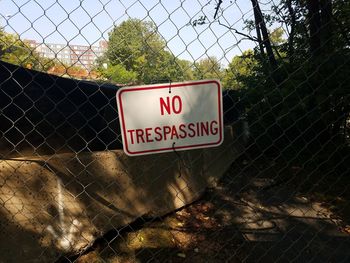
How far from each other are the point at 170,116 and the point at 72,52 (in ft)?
1.82

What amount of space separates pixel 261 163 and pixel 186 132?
4680 mm

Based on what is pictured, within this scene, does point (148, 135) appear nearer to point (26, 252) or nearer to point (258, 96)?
point (26, 252)

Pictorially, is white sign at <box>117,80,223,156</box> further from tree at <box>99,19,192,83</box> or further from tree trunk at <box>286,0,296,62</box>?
tree trunk at <box>286,0,296,62</box>

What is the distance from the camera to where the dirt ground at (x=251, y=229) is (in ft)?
10.5

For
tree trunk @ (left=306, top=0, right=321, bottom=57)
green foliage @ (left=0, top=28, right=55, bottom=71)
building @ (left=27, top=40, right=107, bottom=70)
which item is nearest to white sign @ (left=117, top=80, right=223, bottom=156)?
building @ (left=27, top=40, right=107, bottom=70)

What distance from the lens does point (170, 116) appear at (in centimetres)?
178

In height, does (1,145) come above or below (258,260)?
above

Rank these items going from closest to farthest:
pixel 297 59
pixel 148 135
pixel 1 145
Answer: pixel 148 135, pixel 1 145, pixel 297 59

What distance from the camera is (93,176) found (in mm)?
3139

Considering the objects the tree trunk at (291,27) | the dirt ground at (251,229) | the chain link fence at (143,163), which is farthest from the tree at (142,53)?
the tree trunk at (291,27)

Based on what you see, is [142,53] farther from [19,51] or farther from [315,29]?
[315,29]

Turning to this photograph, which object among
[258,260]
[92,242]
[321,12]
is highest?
[321,12]

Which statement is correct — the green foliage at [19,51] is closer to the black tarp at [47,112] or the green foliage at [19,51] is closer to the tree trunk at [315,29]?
the black tarp at [47,112]

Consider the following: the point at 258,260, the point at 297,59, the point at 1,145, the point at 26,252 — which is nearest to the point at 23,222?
the point at 26,252
